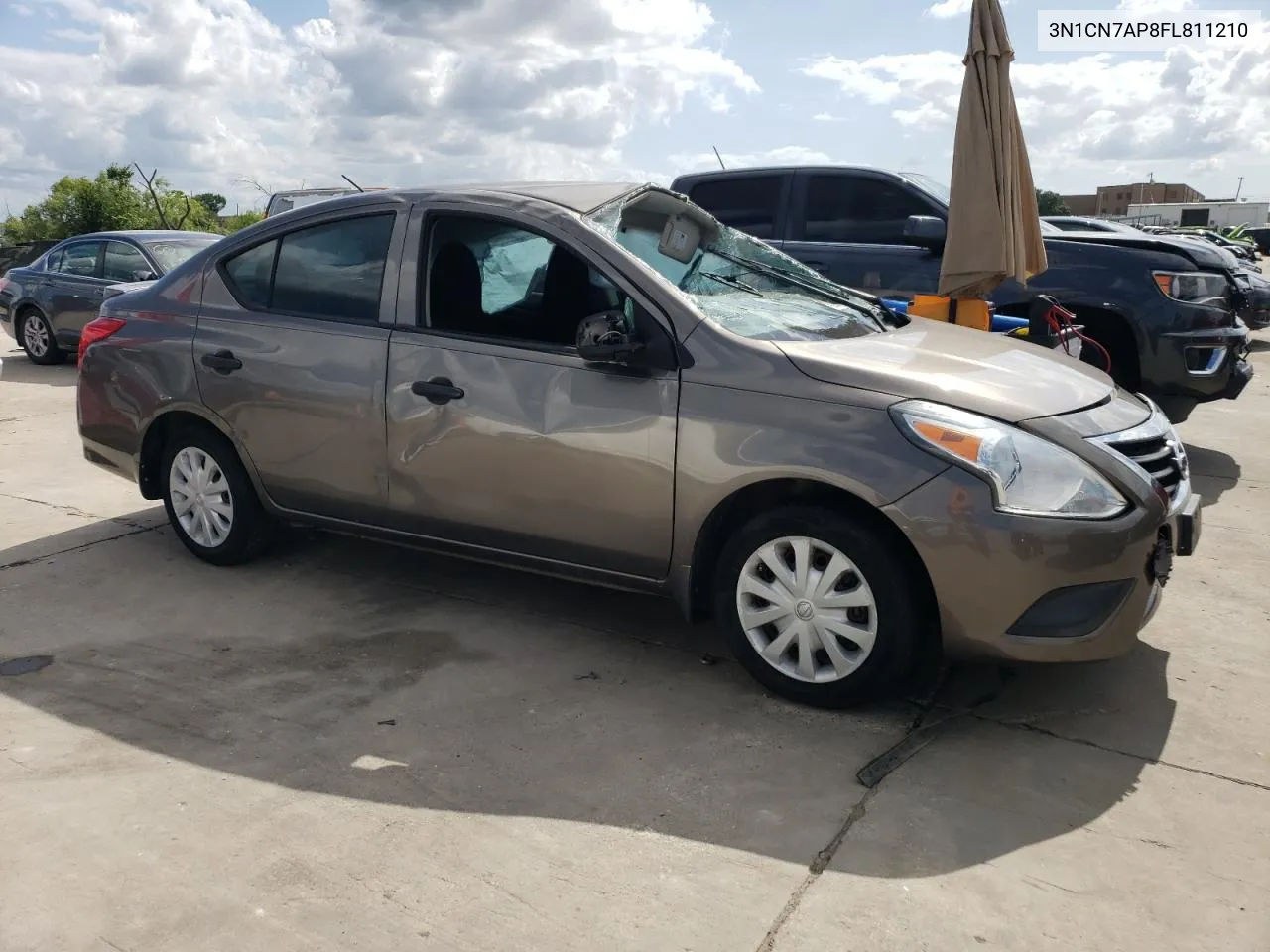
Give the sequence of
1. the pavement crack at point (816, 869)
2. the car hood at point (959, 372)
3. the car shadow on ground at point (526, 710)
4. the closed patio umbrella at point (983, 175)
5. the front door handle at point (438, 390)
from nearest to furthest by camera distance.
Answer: the pavement crack at point (816, 869) < the car shadow on ground at point (526, 710) < the car hood at point (959, 372) < the front door handle at point (438, 390) < the closed patio umbrella at point (983, 175)

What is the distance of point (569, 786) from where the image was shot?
10.7 ft

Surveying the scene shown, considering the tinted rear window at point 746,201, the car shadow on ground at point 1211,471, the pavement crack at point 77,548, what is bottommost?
the pavement crack at point 77,548

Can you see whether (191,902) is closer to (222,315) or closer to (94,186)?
(222,315)

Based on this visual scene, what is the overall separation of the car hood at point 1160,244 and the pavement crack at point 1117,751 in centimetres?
470

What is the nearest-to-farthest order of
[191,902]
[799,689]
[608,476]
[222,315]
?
[191,902] → [799,689] → [608,476] → [222,315]

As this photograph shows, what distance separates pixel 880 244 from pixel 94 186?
3155 centimetres

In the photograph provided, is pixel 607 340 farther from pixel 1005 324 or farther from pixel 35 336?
pixel 35 336

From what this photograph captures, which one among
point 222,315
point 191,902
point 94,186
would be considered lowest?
point 191,902

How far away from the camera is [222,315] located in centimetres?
495

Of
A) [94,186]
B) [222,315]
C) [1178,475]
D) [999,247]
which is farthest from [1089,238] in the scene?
[94,186]

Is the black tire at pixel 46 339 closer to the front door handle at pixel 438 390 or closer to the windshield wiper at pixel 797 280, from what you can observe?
the front door handle at pixel 438 390

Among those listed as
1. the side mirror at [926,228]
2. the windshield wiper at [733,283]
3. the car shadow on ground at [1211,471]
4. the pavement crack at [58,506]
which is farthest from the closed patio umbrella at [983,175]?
the pavement crack at [58,506]

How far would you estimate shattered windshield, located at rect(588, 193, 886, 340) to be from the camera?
4.04 meters

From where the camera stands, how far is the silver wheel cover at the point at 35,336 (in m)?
12.8
